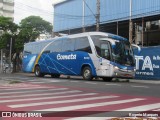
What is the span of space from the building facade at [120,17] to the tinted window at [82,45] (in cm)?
933

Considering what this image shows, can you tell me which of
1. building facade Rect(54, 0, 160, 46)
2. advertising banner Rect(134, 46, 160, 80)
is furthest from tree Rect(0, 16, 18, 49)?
advertising banner Rect(134, 46, 160, 80)

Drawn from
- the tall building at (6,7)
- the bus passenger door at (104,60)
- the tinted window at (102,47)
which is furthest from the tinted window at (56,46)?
the tall building at (6,7)

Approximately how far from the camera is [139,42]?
4072 cm

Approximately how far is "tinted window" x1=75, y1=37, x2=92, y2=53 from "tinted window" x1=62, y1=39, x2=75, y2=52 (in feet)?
1.94

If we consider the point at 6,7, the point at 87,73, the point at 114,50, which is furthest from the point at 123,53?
the point at 6,7

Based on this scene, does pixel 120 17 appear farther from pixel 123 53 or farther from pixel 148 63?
pixel 123 53

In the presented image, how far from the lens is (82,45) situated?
25625 millimetres

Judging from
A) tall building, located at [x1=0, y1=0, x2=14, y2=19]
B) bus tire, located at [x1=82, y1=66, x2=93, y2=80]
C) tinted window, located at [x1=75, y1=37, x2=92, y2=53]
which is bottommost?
bus tire, located at [x1=82, y1=66, x2=93, y2=80]

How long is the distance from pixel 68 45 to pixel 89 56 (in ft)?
10.6

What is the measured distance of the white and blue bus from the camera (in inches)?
926

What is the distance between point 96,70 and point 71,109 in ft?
49.5

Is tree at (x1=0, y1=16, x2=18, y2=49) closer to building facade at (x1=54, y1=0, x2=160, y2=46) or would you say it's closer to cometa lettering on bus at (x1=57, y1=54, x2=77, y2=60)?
building facade at (x1=54, y1=0, x2=160, y2=46)

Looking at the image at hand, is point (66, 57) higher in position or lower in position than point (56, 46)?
lower

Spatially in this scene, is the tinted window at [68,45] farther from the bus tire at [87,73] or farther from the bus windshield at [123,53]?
the bus windshield at [123,53]
